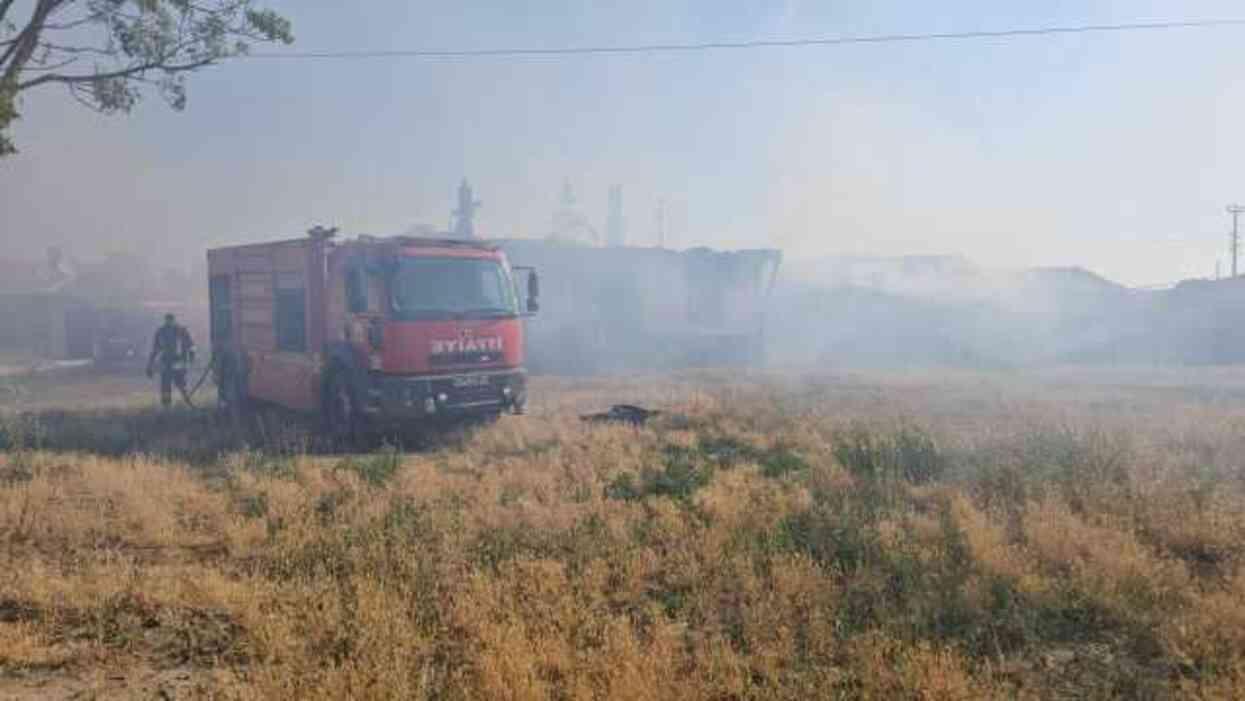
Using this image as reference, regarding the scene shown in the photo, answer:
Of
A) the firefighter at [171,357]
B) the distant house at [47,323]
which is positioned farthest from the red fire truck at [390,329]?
the distant house at [47,323]

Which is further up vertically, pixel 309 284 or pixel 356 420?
pixel 309 284

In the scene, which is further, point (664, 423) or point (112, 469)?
point (664, 423)

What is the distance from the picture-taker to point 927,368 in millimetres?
32125

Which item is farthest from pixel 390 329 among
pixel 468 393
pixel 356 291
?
pixel 468 393

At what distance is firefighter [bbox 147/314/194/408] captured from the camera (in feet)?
52.8

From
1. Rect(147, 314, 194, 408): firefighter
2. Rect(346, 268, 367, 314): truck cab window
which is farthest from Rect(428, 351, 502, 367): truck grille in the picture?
Rect(147, 314, 194, 408): firefighter

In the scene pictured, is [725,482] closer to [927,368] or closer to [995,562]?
[995,562]

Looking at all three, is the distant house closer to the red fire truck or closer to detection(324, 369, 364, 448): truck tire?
the red fire truck

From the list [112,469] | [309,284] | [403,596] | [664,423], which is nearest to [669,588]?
[403,596]

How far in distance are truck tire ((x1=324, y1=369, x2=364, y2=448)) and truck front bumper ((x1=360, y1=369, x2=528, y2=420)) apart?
39cm

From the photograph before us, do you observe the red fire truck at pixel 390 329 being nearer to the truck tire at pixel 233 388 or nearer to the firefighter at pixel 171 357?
the truck tire at pixel 233 388

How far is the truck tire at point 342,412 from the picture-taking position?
451 inches

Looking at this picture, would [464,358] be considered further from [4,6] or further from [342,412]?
[4,6]

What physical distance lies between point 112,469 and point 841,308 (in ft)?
131
